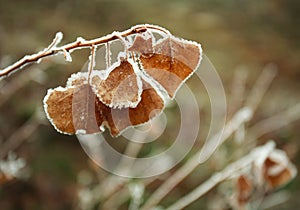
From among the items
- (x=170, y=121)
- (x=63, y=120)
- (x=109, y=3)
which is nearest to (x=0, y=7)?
(x=109, y=3)

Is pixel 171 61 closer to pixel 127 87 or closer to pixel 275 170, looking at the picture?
pixel 127 87

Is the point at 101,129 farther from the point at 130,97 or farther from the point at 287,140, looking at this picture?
the point at 287,140

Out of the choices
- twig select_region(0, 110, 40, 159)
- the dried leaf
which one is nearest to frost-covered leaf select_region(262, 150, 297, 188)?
the dried leaf

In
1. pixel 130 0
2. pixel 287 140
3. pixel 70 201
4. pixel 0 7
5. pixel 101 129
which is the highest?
pixel 101 129

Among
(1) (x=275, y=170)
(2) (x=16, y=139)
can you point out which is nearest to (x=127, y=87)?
(1) (x=275, y=170)

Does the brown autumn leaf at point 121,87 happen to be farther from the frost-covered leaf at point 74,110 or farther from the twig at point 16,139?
the twig at point 16,139

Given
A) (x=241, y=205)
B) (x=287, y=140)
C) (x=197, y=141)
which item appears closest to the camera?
(x=241, y=205)

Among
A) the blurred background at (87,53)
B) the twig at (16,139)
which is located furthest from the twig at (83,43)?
the blurred background at (87,53)

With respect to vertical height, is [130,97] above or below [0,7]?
above
